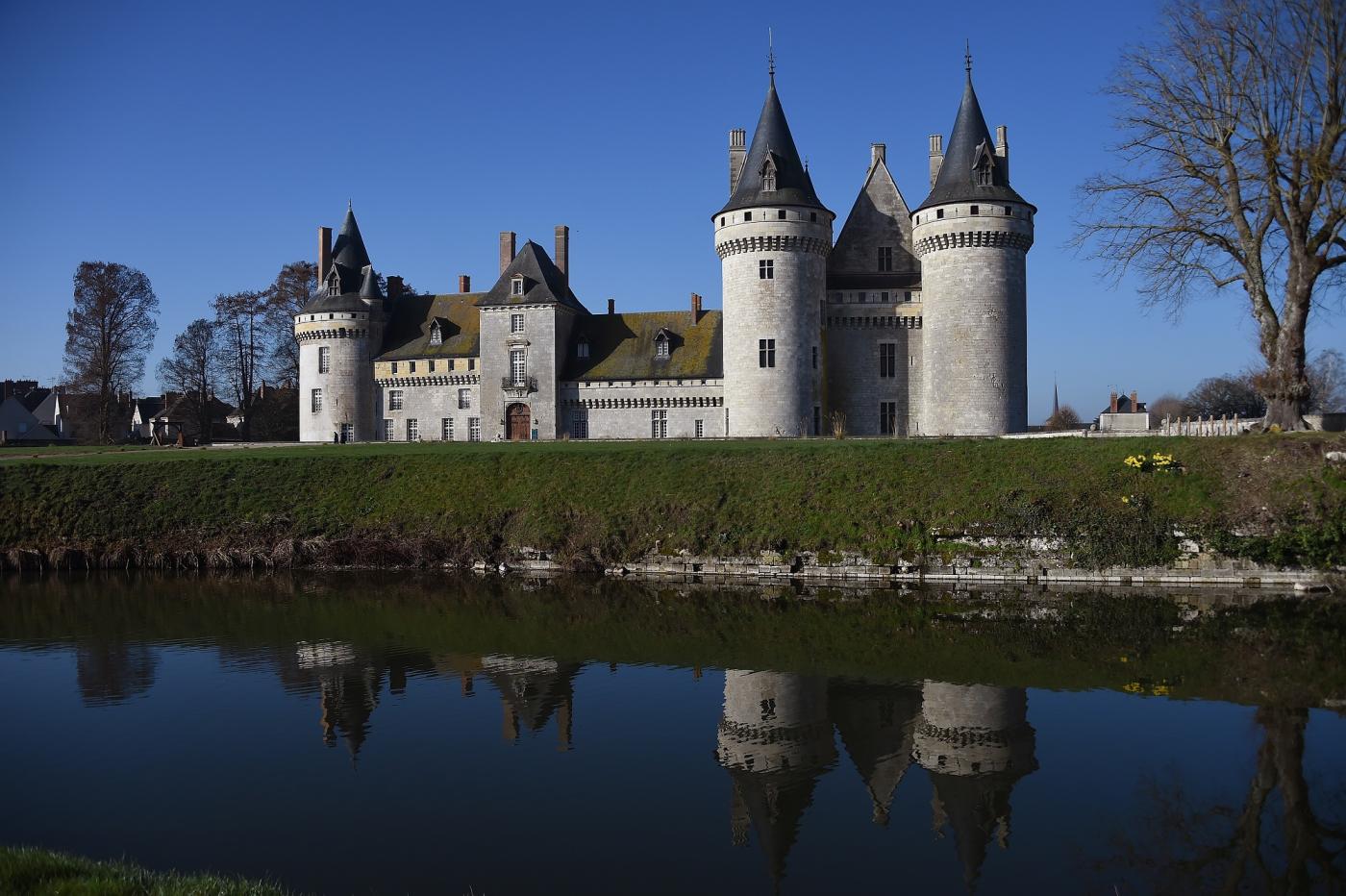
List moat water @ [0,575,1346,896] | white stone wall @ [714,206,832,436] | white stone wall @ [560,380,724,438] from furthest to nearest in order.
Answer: white stone wall @ [560,380,724,438], white stone wall @ [714,206,832,436], moat water @ [0,575,1346,896]

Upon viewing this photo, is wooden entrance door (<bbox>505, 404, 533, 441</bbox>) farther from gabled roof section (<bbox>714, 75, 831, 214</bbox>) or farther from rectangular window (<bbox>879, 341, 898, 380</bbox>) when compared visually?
rectangular window (<bbox>879, 341, 898, 380</bbox>)

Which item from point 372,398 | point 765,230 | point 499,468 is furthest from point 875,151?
point 372,398

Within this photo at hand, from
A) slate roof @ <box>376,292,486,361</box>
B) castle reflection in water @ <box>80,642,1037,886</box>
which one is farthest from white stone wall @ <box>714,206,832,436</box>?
castle reflection in water @ <box>80,642,1037,886</box>

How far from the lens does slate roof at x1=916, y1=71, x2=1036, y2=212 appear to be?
3375cm

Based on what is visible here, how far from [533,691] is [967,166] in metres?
27.7

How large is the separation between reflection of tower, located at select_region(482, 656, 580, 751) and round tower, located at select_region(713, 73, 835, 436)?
2121cm

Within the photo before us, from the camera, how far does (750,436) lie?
34.4 meters

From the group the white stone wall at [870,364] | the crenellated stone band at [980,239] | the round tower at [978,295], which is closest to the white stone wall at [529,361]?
the white stone wall at [870,364]

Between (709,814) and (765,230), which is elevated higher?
(765,230)

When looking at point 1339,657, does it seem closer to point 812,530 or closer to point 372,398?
point 812,530

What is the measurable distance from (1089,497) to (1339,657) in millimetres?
8487

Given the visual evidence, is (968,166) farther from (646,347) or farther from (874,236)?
(646,347)

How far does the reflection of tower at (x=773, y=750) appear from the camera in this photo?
8.62 m

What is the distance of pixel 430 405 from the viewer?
139 feet
